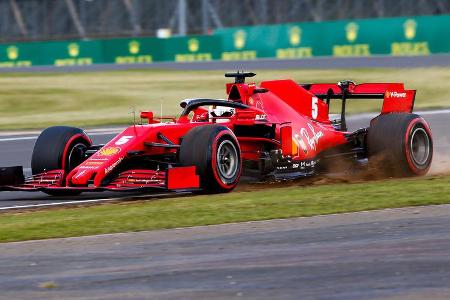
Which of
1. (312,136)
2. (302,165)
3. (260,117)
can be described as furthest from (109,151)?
(312,136)

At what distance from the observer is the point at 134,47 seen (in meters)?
38.2

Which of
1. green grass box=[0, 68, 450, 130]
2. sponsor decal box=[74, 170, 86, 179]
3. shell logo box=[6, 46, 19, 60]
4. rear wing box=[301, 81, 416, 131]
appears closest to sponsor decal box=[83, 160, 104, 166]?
sponsor decal box=[74, 170, 86, 179]

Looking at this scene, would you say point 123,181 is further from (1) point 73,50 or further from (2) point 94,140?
(1) point 73,50

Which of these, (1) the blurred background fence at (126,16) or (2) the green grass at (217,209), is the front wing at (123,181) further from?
(1) the blurred background fence at (126,16)

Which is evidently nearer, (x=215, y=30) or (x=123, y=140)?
(x=123, y=140)

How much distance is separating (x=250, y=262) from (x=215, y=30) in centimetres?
3424

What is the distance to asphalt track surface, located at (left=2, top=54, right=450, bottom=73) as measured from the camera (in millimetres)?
31953

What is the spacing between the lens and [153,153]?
11.6 m

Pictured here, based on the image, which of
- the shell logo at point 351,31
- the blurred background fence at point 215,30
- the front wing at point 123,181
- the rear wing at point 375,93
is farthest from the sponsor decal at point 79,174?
the shell logo at point 351,31

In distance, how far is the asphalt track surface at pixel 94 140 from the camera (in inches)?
467

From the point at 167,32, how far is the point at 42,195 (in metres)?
34.3

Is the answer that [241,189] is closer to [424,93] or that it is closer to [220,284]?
[220,284]

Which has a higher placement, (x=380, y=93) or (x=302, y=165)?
(x=380, y=93)

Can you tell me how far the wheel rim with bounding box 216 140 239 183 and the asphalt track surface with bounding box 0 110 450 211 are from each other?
35.1 inches
